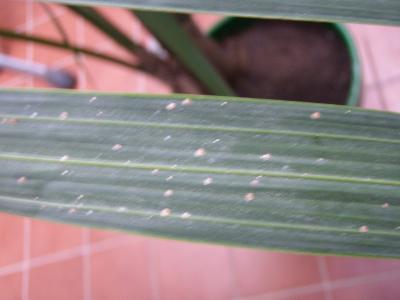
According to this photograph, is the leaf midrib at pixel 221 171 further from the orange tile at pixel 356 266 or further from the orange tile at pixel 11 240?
the orange tile at pixel 11 240

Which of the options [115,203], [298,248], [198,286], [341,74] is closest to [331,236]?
[298,248]

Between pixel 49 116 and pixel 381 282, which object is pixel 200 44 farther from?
pixel 381 282

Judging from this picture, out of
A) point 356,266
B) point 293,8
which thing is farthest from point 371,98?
point 293,8

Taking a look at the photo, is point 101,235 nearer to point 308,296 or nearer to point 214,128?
point 308,296

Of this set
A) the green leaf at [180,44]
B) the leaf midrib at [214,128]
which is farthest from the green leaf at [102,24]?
the leaf midrib at [214,128]

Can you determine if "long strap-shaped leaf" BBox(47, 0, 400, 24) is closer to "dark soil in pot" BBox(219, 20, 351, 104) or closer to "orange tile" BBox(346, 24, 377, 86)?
"dark soil in pot" BBox(219, 20, 351, 104)
